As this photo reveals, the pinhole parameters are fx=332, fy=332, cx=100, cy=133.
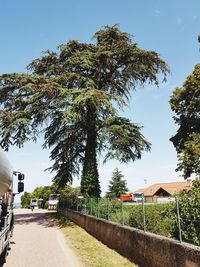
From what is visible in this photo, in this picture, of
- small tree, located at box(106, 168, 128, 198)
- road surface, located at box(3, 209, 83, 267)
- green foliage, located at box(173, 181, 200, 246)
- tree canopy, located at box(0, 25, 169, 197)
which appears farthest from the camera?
small tree, located at box(106, 168, 128, 198)

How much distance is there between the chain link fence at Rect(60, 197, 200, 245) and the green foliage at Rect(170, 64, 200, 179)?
14561 millimetres

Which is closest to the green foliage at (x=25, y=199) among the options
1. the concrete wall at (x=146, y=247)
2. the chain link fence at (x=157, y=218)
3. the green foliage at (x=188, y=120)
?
the green foliage at (x=188, y=120)

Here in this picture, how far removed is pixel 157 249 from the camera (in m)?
8.84

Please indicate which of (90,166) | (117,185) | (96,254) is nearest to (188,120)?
(90,166)

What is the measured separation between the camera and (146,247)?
31.6 feet

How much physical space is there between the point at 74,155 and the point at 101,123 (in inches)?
Result: 175

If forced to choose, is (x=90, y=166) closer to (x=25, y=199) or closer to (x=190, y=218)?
(x=190, y=218)

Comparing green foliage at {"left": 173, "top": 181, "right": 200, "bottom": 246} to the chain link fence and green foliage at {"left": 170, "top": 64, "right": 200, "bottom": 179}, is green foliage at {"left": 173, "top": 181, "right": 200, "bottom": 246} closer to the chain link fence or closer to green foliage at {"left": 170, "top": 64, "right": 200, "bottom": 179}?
the chain link fence

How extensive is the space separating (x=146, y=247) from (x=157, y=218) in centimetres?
147

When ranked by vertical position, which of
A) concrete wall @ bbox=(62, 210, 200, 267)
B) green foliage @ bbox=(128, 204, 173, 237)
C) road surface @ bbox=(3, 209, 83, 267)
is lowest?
road surface @ bbox=(3, 209, 83, 267)

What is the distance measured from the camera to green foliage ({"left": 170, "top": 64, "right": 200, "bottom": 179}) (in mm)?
30641

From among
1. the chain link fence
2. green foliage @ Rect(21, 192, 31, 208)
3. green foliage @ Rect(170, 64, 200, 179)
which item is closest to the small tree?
green foliage @ Rect(21, 192, 31, 208)

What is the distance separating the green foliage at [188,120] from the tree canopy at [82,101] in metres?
5.80

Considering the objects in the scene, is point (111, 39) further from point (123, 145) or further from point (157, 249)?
point (157, 249)
